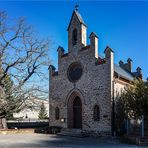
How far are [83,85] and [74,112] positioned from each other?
3526 millimetres

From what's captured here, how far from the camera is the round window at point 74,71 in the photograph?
25698 millimetres

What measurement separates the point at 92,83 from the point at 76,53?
411 centimetres

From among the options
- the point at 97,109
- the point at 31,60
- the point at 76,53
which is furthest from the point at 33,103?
the point at 76,53

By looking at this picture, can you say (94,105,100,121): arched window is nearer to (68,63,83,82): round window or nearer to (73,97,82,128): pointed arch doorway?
(73,97,82,128): pointed arch doorway

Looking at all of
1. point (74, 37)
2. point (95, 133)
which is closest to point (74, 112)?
point (95, 133)

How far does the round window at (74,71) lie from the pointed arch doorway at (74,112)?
2.09m

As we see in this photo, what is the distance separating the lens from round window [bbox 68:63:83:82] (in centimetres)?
2570

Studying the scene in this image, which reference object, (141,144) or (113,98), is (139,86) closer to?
(113,98)

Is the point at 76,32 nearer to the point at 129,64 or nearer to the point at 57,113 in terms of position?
the point at 57,113

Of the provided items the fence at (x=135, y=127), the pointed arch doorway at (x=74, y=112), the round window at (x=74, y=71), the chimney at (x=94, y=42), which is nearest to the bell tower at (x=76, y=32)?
the round window at (x=74, y=71)

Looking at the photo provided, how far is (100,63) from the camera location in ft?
77.2

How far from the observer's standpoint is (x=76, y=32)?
2677cm

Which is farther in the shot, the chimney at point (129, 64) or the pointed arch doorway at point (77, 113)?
the chimney at point (129, 64)

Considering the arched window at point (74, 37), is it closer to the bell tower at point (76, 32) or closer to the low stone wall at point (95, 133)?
the bell tower at point (76, 32)
